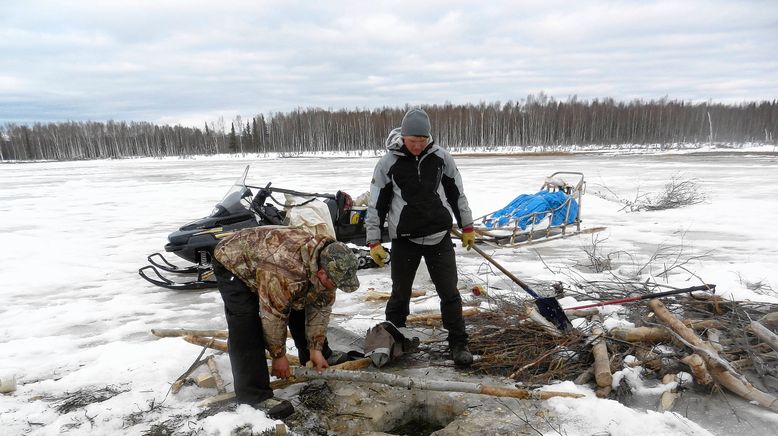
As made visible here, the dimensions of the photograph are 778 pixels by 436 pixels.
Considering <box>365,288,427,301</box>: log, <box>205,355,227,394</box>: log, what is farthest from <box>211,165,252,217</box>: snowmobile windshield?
<box>205,355,227,394</box>: log

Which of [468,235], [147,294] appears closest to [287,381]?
[468,235]

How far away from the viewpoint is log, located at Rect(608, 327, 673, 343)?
325 centimetres

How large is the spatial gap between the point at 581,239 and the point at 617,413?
5.64 m

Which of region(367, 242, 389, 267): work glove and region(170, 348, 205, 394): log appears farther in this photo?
region(367, 242, 389, 267): work glove

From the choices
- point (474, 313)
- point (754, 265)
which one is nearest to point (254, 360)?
point (474, 313)

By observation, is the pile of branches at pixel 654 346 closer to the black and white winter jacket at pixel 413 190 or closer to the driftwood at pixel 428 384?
the driftwood at pixel 428 384

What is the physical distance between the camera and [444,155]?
334 cm

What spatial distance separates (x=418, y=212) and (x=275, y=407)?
5.01 feet

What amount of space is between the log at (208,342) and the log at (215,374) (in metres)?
0.18

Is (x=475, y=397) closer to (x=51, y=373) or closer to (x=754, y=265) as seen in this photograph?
(x=51, y=373)

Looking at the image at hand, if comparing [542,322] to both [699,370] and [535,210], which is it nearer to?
[699,370]

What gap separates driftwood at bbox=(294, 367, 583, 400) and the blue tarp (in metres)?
5.02

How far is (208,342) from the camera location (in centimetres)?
358

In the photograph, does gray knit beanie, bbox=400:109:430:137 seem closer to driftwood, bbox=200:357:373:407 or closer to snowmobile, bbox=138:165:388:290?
driftwood, bbox=200:357:373:407
